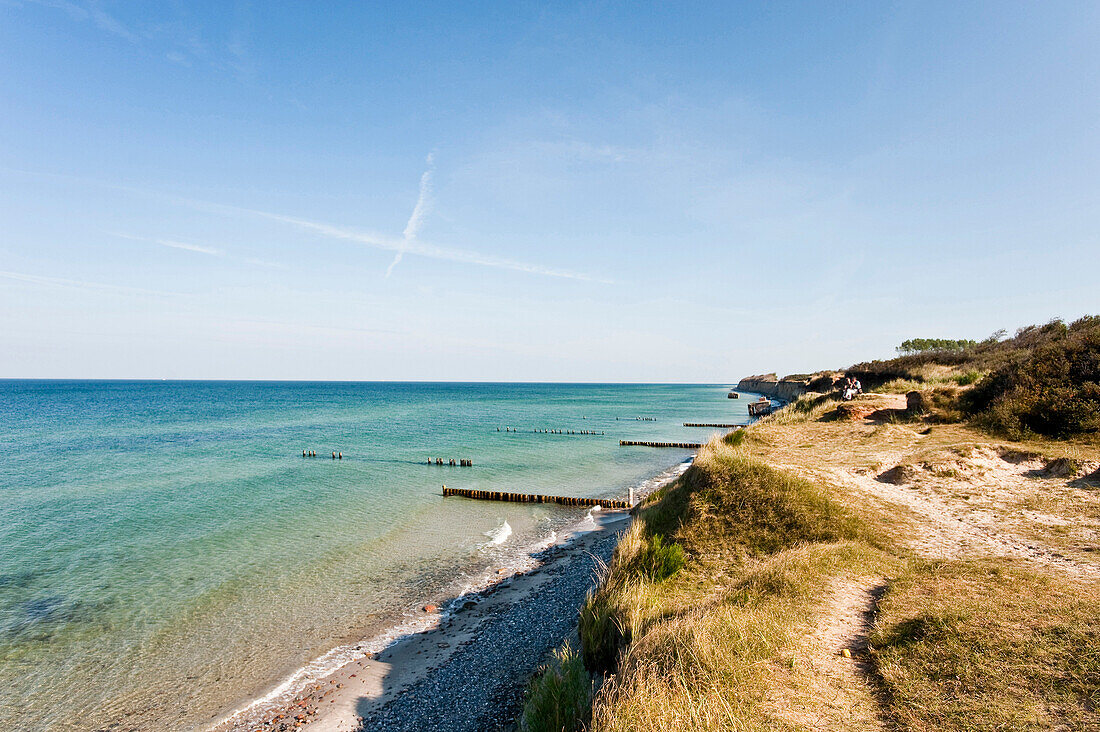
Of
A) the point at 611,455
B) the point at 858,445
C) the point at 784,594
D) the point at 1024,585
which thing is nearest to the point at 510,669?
the point at 784,594

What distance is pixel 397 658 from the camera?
1163 cm

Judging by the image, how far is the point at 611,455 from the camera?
42656mm

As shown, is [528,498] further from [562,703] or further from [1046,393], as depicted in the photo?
[1046,393]

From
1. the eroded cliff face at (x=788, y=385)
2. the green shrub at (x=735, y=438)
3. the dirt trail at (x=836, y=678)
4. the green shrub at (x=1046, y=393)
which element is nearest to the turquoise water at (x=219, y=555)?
the green shrub at (x=735, y=438)

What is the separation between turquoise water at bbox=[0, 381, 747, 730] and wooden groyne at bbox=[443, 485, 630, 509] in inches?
44.9

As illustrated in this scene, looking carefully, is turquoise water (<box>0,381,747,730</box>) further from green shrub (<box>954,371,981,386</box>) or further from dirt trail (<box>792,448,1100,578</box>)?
green shrub (<box>954,371,981,386</box>)

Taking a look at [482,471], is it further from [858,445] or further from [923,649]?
[923,649]

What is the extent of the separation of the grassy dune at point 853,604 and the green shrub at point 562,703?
0.10ft

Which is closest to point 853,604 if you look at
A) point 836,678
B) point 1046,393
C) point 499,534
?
point 836,678

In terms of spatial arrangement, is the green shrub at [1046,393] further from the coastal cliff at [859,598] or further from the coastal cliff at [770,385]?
the coastal cliff at [770,385]

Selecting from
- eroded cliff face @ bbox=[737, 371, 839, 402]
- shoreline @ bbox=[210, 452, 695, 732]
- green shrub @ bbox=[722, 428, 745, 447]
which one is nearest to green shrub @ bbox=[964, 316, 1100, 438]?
green shrub @ bbox=[722, 428, 745, 447]

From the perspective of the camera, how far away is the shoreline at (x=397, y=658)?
31.7ft

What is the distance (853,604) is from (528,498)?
20.5 metres

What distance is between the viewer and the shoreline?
380 inches
